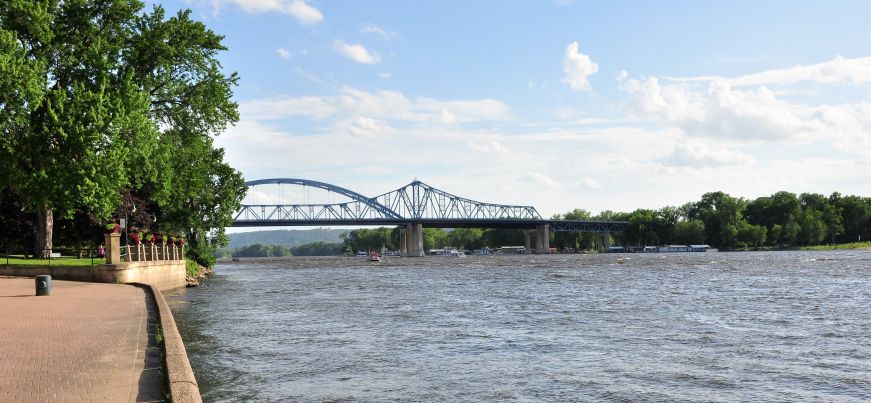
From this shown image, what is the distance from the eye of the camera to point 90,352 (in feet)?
46.9

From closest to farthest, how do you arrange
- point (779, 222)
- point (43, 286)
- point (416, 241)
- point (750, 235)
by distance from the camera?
point (43, 286), point (750, 235), point (779, 222), point (416, 241)

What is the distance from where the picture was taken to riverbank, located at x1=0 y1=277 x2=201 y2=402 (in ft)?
35.9

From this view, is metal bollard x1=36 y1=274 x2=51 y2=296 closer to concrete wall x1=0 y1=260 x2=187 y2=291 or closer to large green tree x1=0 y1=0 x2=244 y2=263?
concrete wall x1=0 y1=260 x2=187 y2=291

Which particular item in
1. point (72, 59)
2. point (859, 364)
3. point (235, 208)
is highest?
point (72, 59)

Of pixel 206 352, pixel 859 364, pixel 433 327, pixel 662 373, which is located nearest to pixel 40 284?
pixel 206 352

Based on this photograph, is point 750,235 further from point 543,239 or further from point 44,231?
point 44,231

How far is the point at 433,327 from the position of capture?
2470cm

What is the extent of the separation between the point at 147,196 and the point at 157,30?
63.4 feet

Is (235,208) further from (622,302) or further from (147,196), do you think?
(622,302)

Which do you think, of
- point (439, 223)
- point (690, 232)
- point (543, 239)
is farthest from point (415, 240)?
point (690, 232)

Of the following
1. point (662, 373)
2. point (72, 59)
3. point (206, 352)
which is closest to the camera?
point (662, 373)

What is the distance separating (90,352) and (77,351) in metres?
0.33

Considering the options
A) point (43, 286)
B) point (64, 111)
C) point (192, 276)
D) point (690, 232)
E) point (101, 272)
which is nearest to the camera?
point (43, 286)

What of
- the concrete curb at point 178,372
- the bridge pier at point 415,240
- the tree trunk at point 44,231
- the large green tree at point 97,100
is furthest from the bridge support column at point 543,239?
the concrete curb at point 178,372
